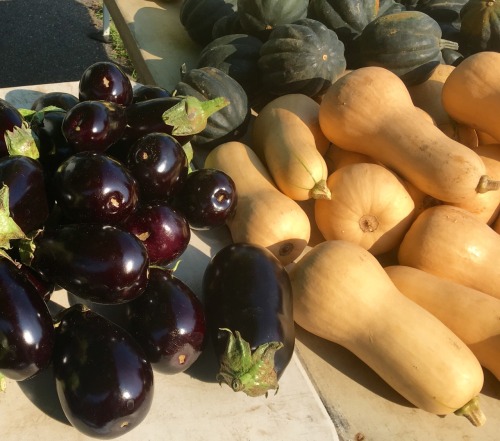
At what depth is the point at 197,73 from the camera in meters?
1.65

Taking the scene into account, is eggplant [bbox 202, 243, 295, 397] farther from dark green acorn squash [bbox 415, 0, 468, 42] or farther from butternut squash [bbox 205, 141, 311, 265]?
dark green acorn squash [bbox 415, 0, 468, 42]

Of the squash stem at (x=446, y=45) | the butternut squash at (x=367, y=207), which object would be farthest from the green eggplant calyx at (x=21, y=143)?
the squash stem at (x=446, y=45)

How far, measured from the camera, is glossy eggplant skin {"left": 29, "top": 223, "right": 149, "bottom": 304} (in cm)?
86

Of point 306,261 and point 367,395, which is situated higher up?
point 306,261

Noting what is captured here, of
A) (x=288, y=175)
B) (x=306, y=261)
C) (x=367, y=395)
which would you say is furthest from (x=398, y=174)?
(x=367, y=395)

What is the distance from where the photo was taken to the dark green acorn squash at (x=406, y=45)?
70.4 inches

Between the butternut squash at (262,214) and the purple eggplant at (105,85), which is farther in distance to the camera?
the butternut squash at (262,214)

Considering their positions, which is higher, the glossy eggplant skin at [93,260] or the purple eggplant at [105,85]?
the purple eggplant at [105,85]

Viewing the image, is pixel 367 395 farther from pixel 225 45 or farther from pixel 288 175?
pixel 225 45

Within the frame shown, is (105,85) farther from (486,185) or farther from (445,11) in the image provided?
(445,11)

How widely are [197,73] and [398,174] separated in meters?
0.68

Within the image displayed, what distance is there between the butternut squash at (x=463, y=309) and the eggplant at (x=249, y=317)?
0.35m

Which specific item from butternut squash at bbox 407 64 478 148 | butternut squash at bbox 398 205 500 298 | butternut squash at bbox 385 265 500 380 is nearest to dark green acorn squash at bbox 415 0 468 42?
butternut squash at bbox 407 64 478 148

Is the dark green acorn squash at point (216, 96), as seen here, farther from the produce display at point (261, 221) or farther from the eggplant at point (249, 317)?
the eggplant at point (249, 317)
